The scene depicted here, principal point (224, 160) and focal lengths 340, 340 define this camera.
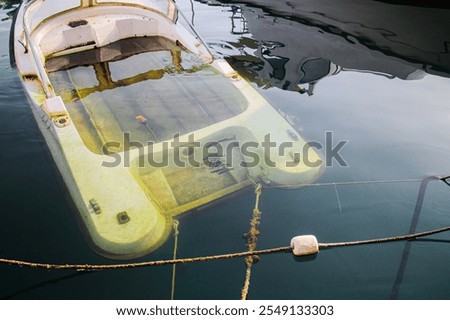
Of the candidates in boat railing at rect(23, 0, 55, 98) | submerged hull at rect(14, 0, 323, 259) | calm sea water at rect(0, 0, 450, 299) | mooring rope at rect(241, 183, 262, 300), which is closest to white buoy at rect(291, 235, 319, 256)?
calm sea water at rect(0, 0, 450, 299)

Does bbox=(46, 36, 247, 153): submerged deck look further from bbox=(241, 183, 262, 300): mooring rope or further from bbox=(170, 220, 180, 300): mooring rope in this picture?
bbox=(241, 183, 262, 300): mooring rope

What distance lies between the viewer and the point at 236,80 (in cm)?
534

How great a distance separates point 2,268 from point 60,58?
4685 mm

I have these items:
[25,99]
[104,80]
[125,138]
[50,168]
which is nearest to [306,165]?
[125,138]

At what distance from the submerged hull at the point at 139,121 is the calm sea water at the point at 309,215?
26cm

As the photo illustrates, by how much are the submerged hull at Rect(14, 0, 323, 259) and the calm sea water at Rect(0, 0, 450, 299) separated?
10.2 inches

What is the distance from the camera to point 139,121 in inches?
190

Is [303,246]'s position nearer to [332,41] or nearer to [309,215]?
[309,215]

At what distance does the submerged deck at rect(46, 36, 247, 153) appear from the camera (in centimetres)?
473

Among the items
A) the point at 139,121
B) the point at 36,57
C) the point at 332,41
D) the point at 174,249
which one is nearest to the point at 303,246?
the point at 174,249

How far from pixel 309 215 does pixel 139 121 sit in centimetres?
267

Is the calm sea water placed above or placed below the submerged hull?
below

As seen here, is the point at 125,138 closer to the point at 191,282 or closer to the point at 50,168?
the point at 50,168

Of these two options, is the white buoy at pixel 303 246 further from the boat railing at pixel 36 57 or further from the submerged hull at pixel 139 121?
the boat railing at pixel 36 57
